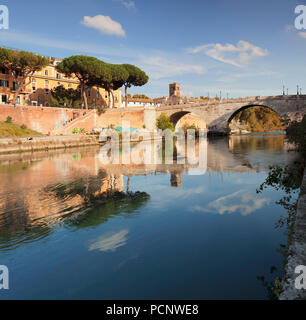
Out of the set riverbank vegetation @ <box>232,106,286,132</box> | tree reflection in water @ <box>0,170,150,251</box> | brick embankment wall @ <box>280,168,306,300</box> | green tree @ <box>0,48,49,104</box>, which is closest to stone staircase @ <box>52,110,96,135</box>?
green tree @ <box>0,48,49,104</box>

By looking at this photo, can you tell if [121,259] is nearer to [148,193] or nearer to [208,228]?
[208,228]

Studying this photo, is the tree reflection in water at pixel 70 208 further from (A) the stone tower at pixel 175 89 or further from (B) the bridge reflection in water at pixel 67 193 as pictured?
(A) the stone tower at pixel 175 89

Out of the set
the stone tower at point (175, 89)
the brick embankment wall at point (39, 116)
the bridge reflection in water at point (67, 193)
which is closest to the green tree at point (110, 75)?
the brick embankment wall at point (39, 116)

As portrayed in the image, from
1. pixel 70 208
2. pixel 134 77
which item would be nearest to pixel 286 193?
pixel 70 208

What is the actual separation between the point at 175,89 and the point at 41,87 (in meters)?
58.2

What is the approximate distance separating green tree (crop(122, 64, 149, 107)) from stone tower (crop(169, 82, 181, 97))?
43.0 m

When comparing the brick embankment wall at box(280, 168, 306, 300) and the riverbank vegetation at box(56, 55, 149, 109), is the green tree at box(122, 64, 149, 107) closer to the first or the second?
the riverbank vegetation at box(56, 55, 149, 109)

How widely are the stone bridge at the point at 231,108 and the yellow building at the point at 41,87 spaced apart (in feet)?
48.8

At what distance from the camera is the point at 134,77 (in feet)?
186

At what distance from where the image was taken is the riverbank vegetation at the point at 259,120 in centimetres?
8325

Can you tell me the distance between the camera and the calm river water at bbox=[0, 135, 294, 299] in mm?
5098

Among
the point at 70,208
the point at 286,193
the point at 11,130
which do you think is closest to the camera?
the point at 70,208

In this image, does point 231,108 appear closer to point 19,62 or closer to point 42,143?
point 42,143

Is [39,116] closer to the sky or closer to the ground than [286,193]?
closer to the sky
